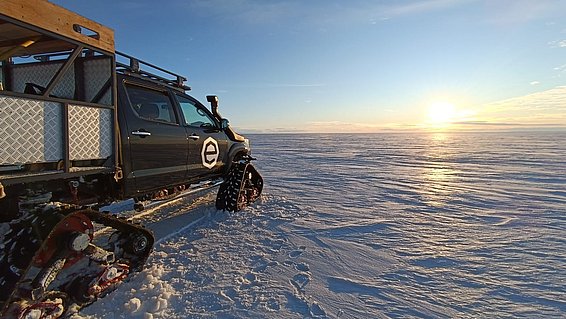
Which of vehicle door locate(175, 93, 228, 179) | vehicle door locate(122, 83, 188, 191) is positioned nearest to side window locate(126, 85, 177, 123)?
vehicle door locate(122, 83, 188, 191)

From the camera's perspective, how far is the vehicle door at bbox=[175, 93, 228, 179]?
4.98m

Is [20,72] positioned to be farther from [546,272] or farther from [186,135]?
[546,272]

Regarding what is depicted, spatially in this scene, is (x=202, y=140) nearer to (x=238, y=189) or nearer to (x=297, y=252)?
(x=238, y=189)

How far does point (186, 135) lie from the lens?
15.7 ft

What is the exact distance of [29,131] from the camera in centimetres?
246

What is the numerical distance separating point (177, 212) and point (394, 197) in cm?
422

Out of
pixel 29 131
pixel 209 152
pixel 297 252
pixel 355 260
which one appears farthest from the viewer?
pixel 209 152

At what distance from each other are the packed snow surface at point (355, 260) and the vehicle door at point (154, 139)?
2.67 ft

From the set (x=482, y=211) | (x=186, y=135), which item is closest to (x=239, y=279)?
(x=186, y=135)

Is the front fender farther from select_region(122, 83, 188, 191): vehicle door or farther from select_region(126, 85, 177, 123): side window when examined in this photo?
select_region(126, 85, 177, 123): side window

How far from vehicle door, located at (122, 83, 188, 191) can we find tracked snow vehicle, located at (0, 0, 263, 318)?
0.01 m

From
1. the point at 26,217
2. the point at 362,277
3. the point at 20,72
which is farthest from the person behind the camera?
the point at 20,72

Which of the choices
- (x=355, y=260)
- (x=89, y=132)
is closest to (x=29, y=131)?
(x=89, y=132)

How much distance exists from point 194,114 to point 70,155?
8.38 feet
